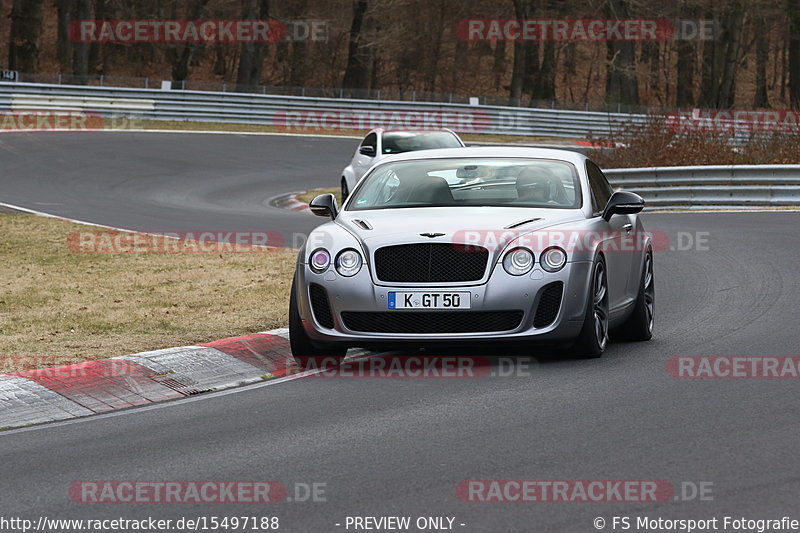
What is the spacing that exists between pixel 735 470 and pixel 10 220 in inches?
659

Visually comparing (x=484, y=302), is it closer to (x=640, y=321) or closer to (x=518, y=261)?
(x=518, y=261)

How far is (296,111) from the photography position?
4872 centimetres

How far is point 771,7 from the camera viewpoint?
2611 inches

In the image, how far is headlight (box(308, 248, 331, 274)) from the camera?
9.06 meters

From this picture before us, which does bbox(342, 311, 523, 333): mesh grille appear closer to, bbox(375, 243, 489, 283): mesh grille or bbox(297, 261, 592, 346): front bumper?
bbox(297, 261, 592, 346): front bumper

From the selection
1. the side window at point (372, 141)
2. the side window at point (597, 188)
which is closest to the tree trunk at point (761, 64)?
the side window at point (372, 141)

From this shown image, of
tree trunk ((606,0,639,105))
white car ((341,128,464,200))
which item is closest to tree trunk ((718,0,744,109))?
tree trunk ((606,0,639,105))

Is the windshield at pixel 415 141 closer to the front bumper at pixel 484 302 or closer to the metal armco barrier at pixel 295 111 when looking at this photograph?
the metal armco barrier at pixel 295 111

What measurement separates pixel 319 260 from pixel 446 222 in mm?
916

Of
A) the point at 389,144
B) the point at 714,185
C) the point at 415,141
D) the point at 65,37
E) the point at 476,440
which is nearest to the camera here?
the point at 476,440

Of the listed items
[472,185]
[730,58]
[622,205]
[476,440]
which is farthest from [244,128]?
[476,440]

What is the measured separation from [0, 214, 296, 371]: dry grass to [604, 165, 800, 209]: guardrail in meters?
10.7

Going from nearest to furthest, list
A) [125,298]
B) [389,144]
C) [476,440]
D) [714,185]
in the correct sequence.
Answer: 1. [476,440]
2. [125,298]
3. [714,185]
4. [389,144]

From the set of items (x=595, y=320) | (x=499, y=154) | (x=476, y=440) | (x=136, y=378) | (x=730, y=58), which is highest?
(x=730, y=58)
